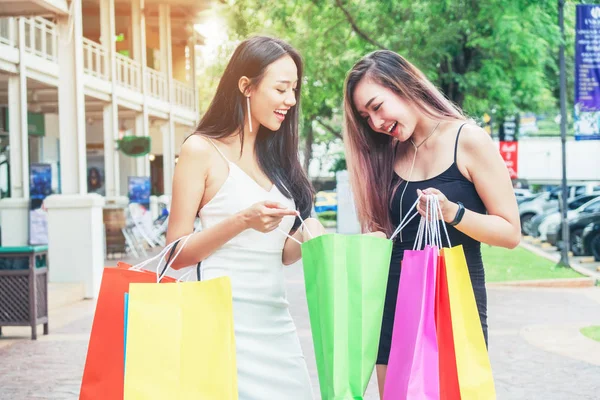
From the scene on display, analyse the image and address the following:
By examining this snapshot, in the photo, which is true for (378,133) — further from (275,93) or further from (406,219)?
(275,93)

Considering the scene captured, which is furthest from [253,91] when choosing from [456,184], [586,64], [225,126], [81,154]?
[586,64]

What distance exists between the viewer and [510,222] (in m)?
2.68

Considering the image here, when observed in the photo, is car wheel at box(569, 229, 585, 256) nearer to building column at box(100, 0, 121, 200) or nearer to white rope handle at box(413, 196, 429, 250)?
building column at box(100, 0, 121, 200)

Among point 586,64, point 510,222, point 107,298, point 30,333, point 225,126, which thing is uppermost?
point 586,64

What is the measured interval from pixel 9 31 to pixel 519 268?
10860 mm

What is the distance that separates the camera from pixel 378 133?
306 cm

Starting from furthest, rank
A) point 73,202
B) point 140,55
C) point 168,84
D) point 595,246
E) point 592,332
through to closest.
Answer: point 168,84
point 140,55
point 595,246
point 73,202
point 592,332

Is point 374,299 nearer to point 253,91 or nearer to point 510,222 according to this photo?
point 510,222

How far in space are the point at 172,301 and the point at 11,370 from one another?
535 cm

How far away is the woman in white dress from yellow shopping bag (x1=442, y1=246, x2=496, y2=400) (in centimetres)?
49

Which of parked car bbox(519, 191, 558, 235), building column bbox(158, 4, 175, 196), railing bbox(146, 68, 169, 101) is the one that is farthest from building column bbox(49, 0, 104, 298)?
parked car bbox(519, 191, 558, 235)

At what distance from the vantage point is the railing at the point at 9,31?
54.1 ft

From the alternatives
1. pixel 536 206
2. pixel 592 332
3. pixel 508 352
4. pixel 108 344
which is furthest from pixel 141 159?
pixel 108 344

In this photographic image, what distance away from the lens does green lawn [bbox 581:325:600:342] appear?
331 inches
